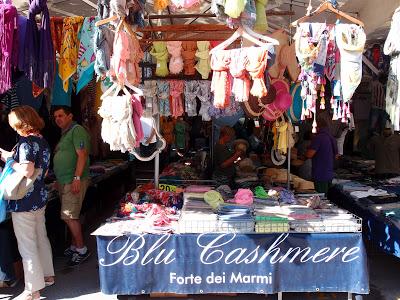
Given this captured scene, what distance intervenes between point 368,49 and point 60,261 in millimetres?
5344

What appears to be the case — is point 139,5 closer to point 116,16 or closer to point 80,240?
point 116,16

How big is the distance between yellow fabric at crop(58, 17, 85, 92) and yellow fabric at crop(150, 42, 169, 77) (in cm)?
84

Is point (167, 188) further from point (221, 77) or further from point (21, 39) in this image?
point (21, 39)

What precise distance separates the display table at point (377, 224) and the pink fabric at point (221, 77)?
7.34 ft

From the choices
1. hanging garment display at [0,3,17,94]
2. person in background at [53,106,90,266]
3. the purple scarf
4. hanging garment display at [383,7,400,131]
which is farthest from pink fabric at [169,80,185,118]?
hanging garment display at [383,7,400,131]

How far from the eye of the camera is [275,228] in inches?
150

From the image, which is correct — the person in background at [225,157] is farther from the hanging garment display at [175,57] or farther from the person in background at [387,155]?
the person in background at [387,155]

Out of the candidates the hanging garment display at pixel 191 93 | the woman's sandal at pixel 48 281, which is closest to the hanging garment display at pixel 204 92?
the hanging garment display at pixel 191 93

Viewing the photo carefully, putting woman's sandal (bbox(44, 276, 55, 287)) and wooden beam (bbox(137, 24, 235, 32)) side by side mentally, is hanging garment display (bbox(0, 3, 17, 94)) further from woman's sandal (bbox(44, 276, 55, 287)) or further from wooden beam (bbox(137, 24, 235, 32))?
woman's sandal (bbox(44, 276, 55, 287))

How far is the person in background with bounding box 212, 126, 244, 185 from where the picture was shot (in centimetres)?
631

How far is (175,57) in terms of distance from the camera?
479cm

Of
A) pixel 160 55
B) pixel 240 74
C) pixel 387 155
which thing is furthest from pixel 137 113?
pixel 387 155

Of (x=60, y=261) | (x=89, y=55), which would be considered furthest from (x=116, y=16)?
(x=60, y=261)

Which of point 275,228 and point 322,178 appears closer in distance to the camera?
point 275,228
